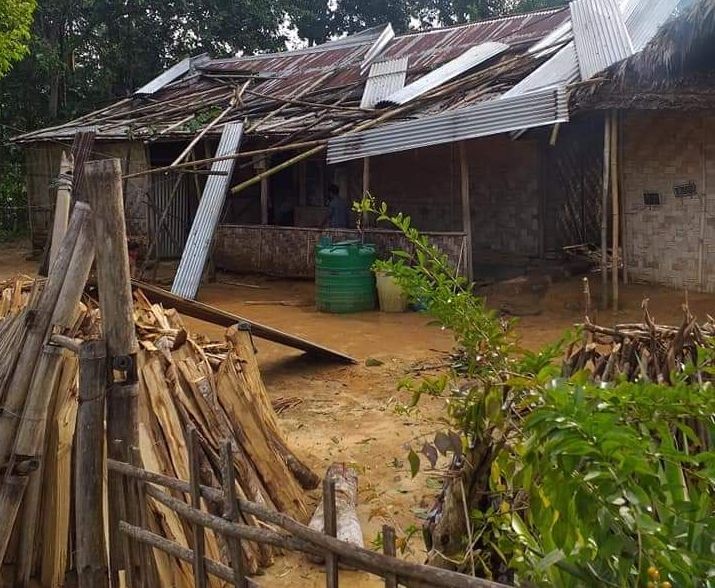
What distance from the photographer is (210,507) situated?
3369 millimetres

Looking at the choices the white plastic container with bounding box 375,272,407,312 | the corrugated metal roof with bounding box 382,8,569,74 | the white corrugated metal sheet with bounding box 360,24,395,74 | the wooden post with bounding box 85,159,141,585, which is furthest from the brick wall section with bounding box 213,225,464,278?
the wooden post with bounding box 85,159,141,585

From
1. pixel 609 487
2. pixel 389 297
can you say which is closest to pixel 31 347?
pixel 609 487

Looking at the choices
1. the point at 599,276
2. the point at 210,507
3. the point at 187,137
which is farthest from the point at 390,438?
the point at 187,137

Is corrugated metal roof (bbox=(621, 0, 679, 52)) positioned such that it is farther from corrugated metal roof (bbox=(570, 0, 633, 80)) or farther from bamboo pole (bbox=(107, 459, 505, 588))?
bamboo pole (bbox=(107, 459, 505, 588))

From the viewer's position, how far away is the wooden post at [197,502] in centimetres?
288

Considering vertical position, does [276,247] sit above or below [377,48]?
below

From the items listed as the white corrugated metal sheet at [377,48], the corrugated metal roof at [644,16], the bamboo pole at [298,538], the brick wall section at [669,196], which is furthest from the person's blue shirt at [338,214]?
the bamboo pole at [298,538]

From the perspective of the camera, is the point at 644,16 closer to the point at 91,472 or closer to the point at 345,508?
the point at 345,508

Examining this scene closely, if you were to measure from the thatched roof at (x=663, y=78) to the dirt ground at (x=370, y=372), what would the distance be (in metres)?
2.28

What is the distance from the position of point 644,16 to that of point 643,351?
32.1 ft

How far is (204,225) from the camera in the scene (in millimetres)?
11805

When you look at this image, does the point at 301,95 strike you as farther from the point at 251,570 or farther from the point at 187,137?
the point at 251,570

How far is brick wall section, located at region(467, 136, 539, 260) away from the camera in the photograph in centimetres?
1214

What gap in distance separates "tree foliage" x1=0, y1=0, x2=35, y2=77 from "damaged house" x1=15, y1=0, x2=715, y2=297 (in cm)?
216
